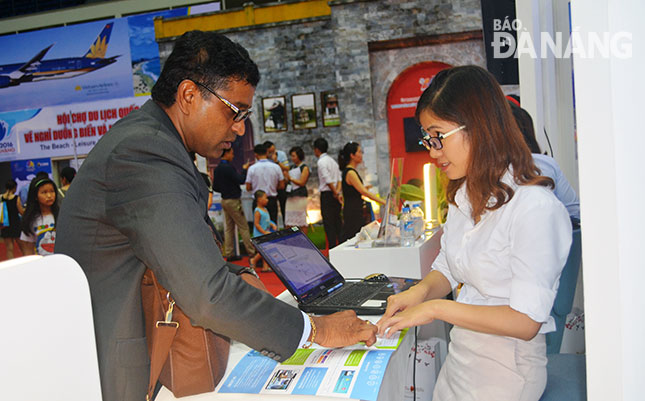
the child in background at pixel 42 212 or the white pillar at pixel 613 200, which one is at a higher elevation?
the white pillar at pixel 613 200

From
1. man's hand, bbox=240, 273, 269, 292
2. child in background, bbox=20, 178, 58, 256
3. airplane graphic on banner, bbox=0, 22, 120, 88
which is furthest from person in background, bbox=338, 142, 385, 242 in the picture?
airplane graphic on banner, bbox=0, 22, 120, 88

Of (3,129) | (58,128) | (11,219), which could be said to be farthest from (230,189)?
(3,129)

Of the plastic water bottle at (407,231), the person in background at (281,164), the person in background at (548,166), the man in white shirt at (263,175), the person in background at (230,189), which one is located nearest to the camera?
the person in background at (548,166)

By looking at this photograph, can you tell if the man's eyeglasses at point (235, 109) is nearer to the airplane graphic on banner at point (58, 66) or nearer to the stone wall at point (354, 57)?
the stone wall at point (354, 57)

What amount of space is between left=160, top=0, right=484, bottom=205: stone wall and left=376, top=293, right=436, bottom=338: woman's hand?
8.13m

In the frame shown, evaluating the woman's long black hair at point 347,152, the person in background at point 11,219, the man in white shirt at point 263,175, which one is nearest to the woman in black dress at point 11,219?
the person in background at point 11,219

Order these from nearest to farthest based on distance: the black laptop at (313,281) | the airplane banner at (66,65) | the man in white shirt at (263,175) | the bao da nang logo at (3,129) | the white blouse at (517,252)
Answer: the white blouse at (517,252) → the black laptop at (313,281) → the man in white shirt at (263,175) → the airplane banner at (66,65) → the bao da nang logo at (3,129)

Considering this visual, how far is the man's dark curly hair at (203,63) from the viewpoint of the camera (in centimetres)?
142

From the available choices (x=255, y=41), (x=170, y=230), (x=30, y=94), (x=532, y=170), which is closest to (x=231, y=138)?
(x=170, y=230)

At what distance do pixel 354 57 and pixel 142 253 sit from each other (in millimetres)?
8828

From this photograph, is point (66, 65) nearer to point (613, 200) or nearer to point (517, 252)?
point (517, 252)

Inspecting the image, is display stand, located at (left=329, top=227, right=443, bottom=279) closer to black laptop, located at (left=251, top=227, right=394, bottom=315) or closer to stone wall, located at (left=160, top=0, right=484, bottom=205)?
black laptop, located at (left=251, top=227, right=394, bottom=315)

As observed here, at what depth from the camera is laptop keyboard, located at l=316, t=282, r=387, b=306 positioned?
6.27ft

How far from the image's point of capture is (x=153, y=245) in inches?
45.6
